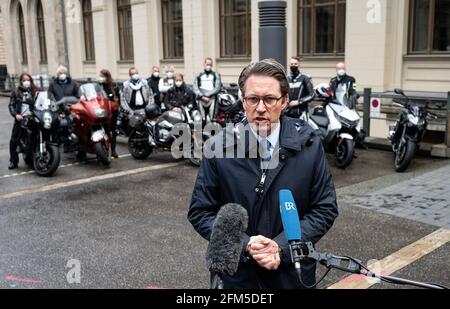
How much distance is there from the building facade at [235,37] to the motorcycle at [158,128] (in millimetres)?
4801

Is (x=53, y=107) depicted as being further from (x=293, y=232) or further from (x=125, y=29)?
(x=125, y=29)

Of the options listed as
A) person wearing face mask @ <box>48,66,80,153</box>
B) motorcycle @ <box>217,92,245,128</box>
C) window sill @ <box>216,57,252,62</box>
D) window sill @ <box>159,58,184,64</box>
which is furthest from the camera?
window sill @ <box>159,58,184,64</box>

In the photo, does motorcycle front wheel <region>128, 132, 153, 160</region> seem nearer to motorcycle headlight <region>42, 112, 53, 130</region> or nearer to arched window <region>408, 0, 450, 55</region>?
motorcycle headlight <region>42, 112, 53, 130</region>

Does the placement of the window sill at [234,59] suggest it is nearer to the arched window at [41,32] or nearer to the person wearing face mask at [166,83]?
the person wearing face mask at [166,83]

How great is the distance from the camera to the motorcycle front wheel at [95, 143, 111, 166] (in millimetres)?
9492

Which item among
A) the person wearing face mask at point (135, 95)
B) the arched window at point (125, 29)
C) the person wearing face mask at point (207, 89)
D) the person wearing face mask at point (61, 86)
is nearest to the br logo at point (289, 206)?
the person wearing face mask at point (207, 89)

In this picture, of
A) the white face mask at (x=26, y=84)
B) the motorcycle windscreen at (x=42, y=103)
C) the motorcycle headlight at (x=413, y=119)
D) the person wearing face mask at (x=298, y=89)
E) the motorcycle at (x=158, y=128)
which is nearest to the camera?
the motorcycle headlight at (x=413, y=119)

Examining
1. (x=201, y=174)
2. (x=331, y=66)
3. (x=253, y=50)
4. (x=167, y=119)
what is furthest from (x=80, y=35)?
(x=201, y=174)

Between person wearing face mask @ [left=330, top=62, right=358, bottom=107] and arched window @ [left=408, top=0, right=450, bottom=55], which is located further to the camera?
arched window @ [left=408, top=0, right=450, bottom=55]

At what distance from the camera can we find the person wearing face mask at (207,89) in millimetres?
11250

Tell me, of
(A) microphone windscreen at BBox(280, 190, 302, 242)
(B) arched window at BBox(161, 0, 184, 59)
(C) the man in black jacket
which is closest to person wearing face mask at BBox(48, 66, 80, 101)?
(B) arched window at BBox(161, 0, 184, 59)

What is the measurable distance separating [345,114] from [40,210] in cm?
536

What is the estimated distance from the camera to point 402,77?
477 inches
